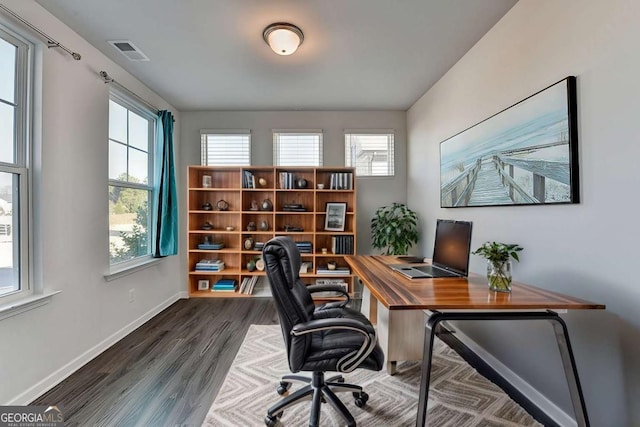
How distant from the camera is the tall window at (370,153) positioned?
398 cm

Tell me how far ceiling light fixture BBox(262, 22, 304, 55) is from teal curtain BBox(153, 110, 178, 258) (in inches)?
70.8

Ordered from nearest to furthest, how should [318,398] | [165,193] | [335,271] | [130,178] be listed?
[318,398] < [130,178] < [165,193] < [335,271]

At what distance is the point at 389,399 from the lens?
1789 millimetres

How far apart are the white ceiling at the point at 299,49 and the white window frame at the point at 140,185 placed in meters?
0.28

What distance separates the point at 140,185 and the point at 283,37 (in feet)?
7.34

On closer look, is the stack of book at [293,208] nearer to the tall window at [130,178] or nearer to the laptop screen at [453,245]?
the tall window at [130,178]

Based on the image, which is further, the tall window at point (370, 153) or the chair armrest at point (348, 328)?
the tall window at point (370, 153)

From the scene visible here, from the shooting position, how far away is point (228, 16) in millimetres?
2002

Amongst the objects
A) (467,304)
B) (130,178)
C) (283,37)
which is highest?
(283,37)

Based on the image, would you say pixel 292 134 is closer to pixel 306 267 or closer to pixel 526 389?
pixel 306 267

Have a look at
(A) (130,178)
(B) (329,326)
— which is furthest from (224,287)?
(B) (329,326)

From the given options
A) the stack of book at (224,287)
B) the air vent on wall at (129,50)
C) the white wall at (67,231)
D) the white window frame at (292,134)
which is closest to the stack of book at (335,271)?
the stack of book at (224,287)

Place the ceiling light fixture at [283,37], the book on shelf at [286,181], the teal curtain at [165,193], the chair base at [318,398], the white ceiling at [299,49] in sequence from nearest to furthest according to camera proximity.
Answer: the chair base at [318,398] < the white ceiling at [299,49] < the ceiling light fixture at [283,37] < the teal curtain at [165,193] < the book on shelf at [286,181]

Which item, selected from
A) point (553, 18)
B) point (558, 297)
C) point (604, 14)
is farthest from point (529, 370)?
point (553, 18)
